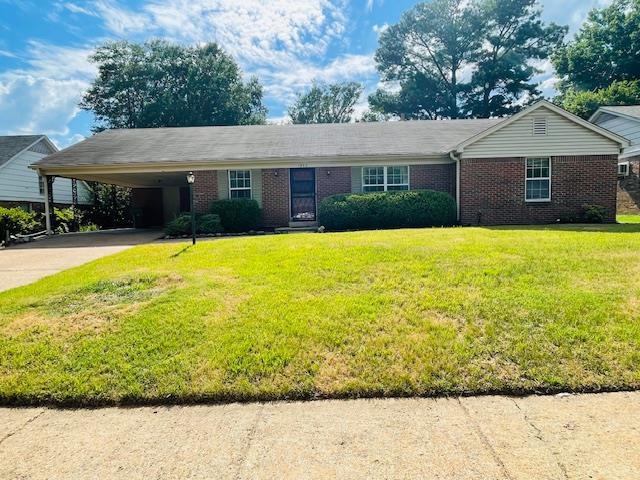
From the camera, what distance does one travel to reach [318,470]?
8.06ft

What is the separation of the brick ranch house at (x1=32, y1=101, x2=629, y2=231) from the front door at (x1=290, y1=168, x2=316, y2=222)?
4cm

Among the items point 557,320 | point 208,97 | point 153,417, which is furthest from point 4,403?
point 208,97

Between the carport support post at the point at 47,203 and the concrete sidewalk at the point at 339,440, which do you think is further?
the carport support post at the point at 47,203

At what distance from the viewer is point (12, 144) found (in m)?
22.4

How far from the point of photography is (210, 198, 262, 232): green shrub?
14.6 metres

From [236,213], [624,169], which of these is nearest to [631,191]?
[624,169]

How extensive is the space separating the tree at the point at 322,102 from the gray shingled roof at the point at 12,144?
2976cm

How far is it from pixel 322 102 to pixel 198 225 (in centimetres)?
3827

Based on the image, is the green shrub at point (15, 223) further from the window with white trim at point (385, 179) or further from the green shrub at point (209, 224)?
the window with white trim at point (385, 179)

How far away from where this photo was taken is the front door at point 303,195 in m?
15.7

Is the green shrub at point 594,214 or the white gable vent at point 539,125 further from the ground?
the white gable vent at point 539,125

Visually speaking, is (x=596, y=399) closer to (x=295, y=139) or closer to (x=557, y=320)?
(x=557, y=320)

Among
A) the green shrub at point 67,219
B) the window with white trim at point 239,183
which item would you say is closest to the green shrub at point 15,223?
the green shrub at point 67,219

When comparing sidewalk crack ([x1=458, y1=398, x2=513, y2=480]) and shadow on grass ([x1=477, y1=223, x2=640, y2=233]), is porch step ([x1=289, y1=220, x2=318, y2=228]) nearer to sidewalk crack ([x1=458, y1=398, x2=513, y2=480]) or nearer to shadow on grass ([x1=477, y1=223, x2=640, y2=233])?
shadow on grass ([x1=477, y1=223, x2=640, y2=233])
